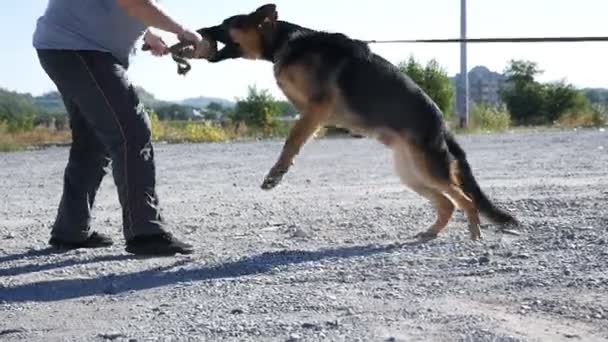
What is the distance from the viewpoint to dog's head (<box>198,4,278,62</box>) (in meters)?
7.11

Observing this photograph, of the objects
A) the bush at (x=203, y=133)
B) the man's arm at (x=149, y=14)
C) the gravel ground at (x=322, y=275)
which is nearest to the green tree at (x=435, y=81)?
the bush at (x=203, y=133)

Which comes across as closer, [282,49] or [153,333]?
[153,333]

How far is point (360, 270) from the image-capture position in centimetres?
566

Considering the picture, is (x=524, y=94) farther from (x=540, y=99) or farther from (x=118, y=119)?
(x=118, y=119)

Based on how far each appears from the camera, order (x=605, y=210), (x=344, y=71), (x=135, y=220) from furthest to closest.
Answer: (x=605, y=210) → (x=344, y=71) → (x=135, y=220)

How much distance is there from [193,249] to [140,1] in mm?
1641

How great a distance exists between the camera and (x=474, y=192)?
7.22 m

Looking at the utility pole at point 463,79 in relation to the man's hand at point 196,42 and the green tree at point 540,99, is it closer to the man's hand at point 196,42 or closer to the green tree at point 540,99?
the green tree at point 540,99

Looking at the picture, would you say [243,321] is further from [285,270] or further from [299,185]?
[299,185]

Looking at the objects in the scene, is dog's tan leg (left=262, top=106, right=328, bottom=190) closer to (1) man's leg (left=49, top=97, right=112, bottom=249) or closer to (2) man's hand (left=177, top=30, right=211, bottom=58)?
(2) man's hand (left=177, top=30, right=211, bottom=58)

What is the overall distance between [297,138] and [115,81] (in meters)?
1.39

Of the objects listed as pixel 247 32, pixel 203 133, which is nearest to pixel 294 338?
pixel 247 32

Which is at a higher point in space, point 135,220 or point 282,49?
point 282,49

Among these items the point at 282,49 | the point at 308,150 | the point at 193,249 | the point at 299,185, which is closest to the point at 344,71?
the point at 282,49
